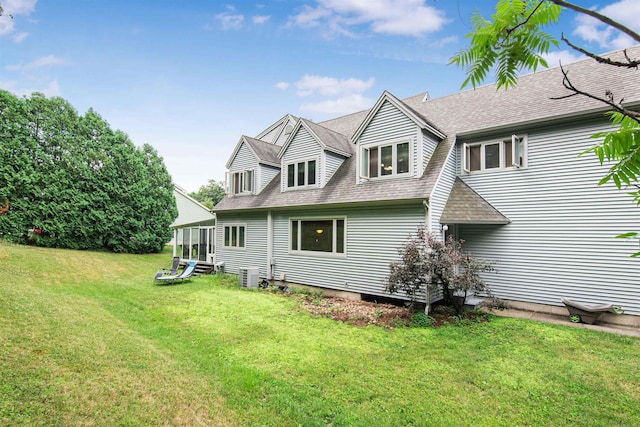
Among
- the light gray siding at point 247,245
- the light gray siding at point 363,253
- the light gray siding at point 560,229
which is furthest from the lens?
the light gray siding at point 247,245

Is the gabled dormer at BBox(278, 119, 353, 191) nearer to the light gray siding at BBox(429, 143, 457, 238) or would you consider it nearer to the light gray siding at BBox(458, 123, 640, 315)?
the light gray siding at BBox(429, 143, 457, 238)

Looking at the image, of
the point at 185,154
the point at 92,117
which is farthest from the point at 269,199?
the point at 185,154

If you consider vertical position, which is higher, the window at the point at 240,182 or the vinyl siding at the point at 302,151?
the vinyl siding at the point at 302,151

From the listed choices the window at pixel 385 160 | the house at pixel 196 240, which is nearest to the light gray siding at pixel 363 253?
the window at pixel 385 160

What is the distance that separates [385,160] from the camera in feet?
35.7

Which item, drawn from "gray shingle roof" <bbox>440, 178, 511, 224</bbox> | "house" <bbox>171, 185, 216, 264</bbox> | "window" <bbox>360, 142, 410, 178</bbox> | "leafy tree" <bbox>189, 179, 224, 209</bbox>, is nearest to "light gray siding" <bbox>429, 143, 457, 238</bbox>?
"gray shingle roof" <bbox>440, 178, 511, 224</bbox>

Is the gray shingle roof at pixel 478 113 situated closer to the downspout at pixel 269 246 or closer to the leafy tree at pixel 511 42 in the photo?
the downspout at pixel 269 246

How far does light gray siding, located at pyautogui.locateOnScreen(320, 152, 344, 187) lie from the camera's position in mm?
12531

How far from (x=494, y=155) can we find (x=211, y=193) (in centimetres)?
4498

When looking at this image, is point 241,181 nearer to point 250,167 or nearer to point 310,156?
point 250,167

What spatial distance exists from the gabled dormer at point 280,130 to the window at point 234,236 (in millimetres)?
6488

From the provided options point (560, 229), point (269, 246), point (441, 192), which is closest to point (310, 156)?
point (269, 246)

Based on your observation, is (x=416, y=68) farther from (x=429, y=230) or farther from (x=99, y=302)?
(x=99, y=302)

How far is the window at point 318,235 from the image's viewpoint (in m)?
11.6
